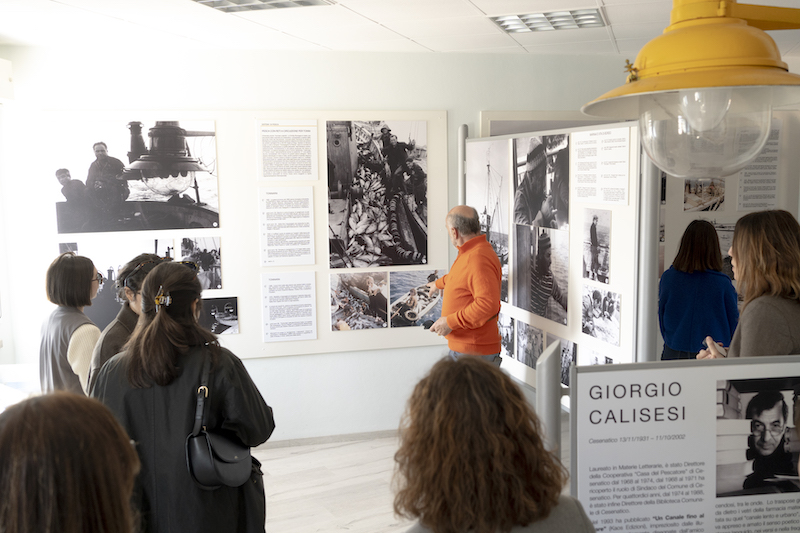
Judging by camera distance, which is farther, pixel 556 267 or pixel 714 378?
pixel 556 267

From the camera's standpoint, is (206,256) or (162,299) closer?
(162,299)

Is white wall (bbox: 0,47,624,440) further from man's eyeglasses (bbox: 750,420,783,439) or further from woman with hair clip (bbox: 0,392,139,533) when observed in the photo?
woman with hair clip (bbox: 0,392,139,533)

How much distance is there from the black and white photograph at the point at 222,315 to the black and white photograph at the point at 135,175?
57 centimetres

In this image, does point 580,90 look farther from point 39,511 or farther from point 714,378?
point 39,511

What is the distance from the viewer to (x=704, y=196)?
404 cm

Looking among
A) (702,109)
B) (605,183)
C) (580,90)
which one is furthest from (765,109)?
(580,90)

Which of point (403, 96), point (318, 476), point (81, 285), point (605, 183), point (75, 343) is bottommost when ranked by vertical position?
point (318, 476)

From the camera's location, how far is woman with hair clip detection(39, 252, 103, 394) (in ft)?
8.43

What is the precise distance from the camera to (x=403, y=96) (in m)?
4.68

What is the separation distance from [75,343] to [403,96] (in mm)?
2991

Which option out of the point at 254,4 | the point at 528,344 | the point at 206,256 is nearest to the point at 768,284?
the point at 528,344

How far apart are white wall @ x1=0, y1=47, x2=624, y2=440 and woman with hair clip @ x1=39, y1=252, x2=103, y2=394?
6.15ft

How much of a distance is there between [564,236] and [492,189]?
Result: 3.11ft

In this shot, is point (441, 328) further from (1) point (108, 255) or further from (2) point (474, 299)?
(1) point (108, 255)
